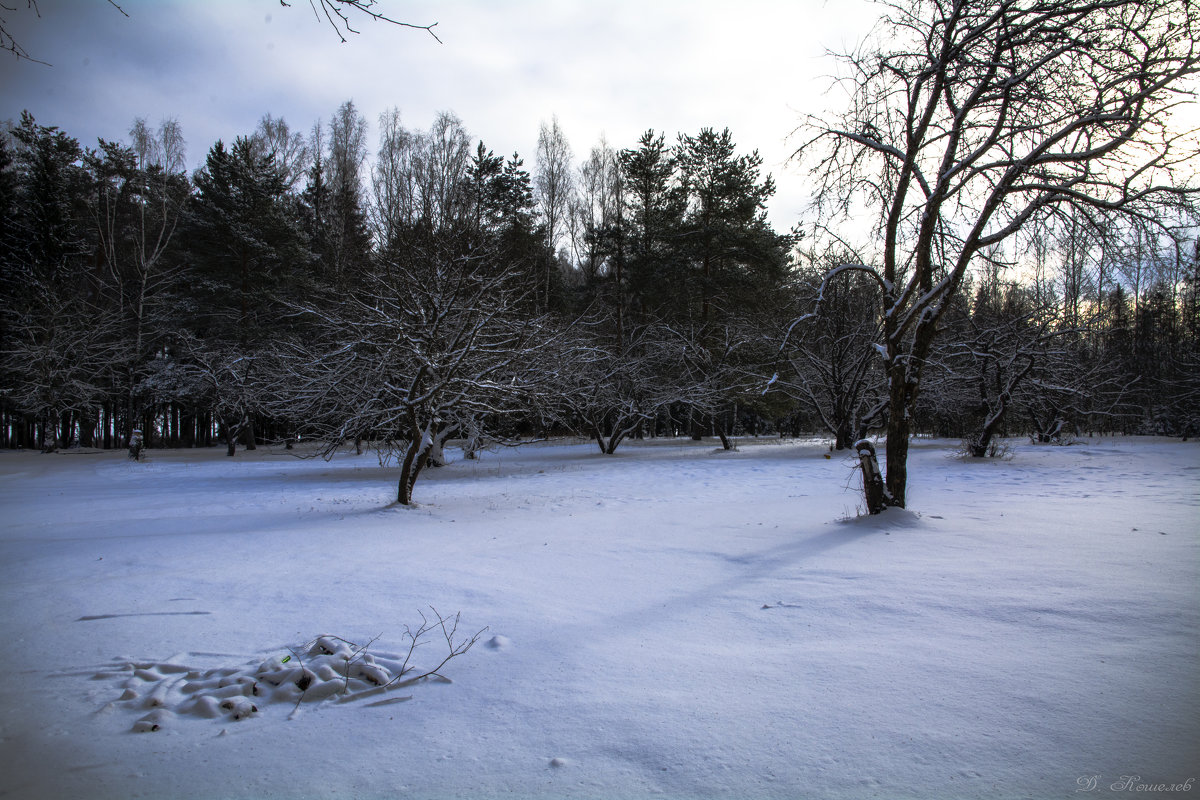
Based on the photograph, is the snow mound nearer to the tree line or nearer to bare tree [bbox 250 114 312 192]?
the tree line

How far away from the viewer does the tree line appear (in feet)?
52.1

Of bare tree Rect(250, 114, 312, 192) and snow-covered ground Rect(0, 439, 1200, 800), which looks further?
bare tree Rect(250, 114, 312, 192)

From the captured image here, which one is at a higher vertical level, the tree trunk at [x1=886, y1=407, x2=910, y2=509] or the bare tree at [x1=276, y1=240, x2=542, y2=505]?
the bare tree at [x1=276, y1=240, x2=542, y2=505]

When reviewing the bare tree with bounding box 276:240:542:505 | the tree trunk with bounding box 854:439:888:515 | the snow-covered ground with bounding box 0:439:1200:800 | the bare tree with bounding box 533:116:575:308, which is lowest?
the snow-covered ground with bounding box 0:439:1200:800

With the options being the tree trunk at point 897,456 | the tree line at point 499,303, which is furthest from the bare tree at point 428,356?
the tree trunk at point 897,456

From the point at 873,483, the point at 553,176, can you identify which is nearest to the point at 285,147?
the point at 553,176

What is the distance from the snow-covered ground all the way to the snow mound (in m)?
0.02

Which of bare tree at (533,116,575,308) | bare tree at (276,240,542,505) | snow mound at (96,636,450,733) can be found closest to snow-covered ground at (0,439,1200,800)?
snow mound at (96,636,450,733)

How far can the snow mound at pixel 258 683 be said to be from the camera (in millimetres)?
2617

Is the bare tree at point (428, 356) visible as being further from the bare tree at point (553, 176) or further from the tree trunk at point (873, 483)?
the bare tree at point (553, 176)

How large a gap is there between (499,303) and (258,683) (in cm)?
857

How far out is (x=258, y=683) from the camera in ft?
9.36

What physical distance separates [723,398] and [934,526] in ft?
44.3

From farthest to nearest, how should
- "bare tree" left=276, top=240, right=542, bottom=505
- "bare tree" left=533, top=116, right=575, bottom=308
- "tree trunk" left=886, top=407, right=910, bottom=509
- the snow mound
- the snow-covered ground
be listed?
"bare tree" left=533, top=116, right=575, bottom=308 < "bare tree" left=276, top=240, right=542, bottom=505 < "tree trunk" left=886, top=407, right=910, bottom=509 < the snow mound < the snow-covered ground
